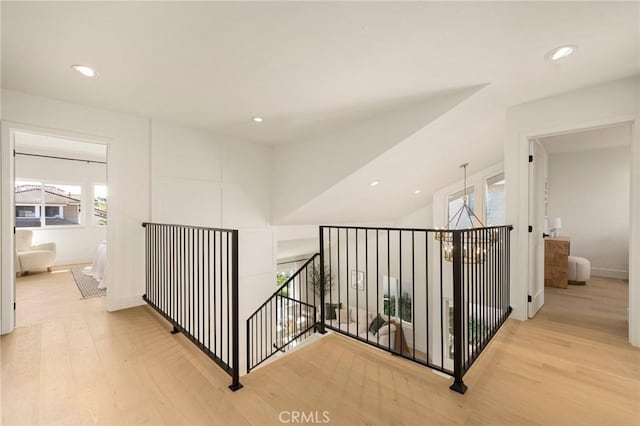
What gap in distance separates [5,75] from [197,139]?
196 centimetres

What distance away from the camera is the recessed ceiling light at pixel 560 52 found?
2006 mm

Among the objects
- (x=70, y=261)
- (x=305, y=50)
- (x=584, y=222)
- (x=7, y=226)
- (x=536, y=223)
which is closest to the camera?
(x=305, y=50)

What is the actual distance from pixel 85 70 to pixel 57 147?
528cm

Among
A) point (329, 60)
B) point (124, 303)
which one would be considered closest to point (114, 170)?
point (124, 303)

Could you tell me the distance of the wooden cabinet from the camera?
4.41 metres

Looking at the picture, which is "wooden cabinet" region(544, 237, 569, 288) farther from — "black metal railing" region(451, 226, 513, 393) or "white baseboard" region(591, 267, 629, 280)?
"black metal railing" region(451, 226, 513, 393)

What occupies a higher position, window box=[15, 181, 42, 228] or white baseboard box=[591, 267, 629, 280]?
window box=[15, 181, 42, 228]

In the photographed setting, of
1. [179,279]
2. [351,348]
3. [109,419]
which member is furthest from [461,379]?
[179,279]

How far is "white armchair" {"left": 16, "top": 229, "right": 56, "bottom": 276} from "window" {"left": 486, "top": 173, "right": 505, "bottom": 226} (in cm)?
902

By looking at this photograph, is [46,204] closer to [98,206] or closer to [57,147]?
[98,206]

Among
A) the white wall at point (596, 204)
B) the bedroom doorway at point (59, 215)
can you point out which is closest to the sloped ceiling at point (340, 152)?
the bedroom doorway at point (59, 215)

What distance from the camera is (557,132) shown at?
9.24ft

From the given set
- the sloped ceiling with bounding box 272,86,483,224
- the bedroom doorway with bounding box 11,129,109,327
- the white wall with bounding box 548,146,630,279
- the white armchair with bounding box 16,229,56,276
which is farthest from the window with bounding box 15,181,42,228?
the white wall with bounding box 548,146,630,279

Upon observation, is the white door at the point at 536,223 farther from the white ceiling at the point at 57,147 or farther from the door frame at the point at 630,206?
the white ceiling at the point at 57,147
